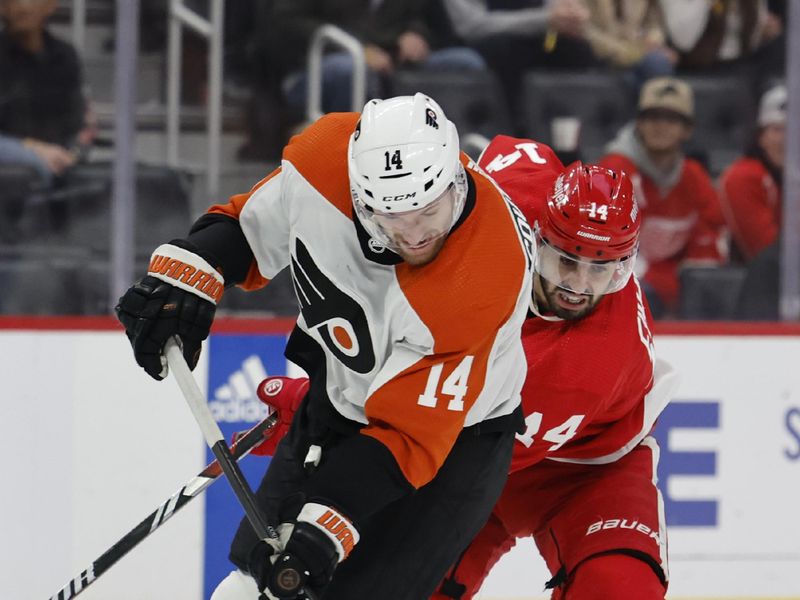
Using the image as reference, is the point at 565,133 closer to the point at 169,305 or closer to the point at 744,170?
the point at 744,170

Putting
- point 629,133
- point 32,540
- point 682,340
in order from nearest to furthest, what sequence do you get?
point 32,540 → point 682,340 → point 629,133

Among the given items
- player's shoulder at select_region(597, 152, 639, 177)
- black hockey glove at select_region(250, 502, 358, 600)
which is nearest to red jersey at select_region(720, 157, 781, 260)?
player's shoulder at select_region(597, 152, 639, 177)

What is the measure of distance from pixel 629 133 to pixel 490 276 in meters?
2.10

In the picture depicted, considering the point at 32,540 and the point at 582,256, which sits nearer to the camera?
the point at 582,256

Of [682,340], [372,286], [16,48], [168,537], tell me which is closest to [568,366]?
[372,286]

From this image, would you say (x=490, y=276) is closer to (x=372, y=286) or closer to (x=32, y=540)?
(x=372, y=286)

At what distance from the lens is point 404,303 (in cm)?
212

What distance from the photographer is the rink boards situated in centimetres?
335

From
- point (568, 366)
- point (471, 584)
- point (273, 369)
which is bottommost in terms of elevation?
point (471, 584)

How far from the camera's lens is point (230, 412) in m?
3.43

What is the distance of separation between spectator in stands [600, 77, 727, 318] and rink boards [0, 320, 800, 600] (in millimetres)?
341

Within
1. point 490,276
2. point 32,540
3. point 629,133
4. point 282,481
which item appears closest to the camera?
point 490,276

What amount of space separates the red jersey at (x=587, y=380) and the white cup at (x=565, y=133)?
1231 millimetres

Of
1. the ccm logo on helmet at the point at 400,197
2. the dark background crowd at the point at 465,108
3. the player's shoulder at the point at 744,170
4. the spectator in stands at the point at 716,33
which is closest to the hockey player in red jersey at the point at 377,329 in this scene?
the ccm logo on helmet at the point at 400,197
